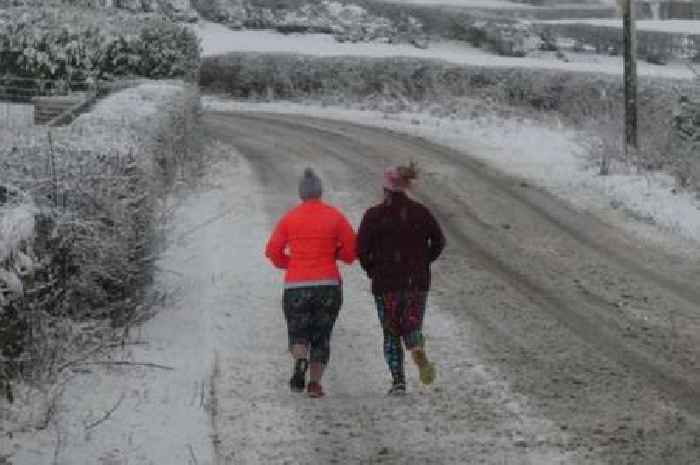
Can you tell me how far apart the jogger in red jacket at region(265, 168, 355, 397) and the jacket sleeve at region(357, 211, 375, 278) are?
6cm

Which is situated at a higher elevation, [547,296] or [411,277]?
[411,277]

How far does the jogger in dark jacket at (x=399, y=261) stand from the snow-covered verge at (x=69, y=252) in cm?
205

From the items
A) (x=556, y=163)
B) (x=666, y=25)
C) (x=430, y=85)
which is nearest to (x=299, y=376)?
(x=556, y=163)

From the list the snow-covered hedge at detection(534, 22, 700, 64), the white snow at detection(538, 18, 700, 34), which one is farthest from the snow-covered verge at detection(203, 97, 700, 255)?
the white snow at detection(538, 18, 700, 34)

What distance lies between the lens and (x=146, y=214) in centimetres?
1042

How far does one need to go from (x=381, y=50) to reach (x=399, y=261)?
26247 millimetres

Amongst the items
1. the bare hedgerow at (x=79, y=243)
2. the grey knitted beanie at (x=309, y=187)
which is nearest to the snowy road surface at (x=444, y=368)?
the bare hedgerow at (x=79, y=243)

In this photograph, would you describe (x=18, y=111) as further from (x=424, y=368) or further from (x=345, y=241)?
(x=424, y=368)

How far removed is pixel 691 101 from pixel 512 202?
15.6ft

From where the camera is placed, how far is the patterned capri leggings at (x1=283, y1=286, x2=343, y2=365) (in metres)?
9.09

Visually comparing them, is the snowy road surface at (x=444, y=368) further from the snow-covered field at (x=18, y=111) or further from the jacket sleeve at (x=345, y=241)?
the snow-covered field at (x=18, y=111)

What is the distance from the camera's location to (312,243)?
29.8 feet

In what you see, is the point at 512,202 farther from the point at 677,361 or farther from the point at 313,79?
the point at 313,79

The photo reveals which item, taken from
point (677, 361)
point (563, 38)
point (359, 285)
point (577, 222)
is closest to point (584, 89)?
point (563, 38)
